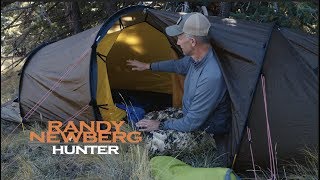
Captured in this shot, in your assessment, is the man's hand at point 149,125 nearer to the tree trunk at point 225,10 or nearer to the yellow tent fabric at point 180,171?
the yellow tent fabric at point 180,171

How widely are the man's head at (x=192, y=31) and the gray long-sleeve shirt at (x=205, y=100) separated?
0.44 ft

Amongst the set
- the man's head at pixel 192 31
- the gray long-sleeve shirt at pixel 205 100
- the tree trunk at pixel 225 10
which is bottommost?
the gray long-sleeve shirt at pixel 205 100

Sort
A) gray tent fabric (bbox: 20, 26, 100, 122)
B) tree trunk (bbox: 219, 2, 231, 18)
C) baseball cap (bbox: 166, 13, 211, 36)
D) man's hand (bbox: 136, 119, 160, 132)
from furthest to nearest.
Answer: tree trunk (bbox: 219, 2, 231, 18) → gray tent fabric (bbox: 20, 26, 100, 122) → man's hand (bbox: 136, 119, 160, 132) → baseball cap (bbox: 166, 13, 211, 36)

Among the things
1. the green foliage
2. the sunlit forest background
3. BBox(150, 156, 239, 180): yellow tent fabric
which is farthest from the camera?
the sunlit forest background

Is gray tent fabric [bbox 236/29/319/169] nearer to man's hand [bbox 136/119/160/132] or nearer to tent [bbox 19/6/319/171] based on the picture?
tent [bbox 19/6/319/171]

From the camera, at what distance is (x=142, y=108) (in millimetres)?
4793

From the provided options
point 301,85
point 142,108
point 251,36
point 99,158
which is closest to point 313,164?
point 301,85

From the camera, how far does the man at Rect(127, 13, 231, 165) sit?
332 centimetres

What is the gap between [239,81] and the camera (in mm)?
3365

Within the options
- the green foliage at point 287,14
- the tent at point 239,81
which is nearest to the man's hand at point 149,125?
the tent at point 239,81

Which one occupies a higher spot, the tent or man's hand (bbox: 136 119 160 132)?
the tent

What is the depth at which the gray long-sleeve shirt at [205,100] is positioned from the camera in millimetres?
3316

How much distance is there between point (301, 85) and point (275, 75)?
0.21 meters

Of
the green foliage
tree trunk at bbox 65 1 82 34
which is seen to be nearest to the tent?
the green foliage
